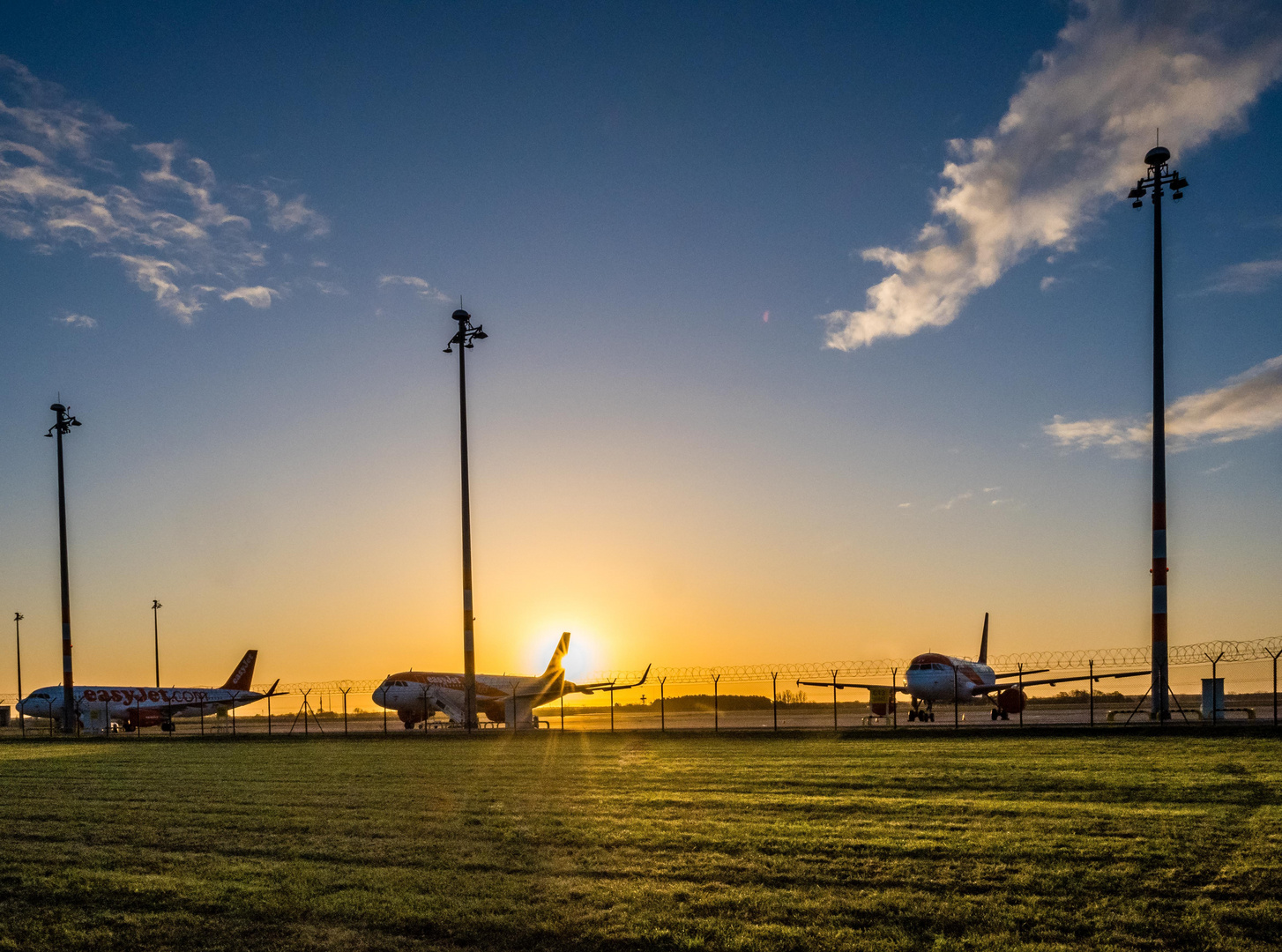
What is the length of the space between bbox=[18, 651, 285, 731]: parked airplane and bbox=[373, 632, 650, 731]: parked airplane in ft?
29.0

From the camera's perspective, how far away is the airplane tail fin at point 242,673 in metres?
74.4

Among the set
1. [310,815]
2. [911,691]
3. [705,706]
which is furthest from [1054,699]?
[310,815]

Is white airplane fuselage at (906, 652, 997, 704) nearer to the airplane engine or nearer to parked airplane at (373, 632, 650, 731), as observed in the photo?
the airplane engine

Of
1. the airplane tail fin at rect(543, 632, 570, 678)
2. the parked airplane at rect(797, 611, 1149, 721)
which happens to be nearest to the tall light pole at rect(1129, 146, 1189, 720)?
the parked airplane at rect(797, 611, 1149, 721)

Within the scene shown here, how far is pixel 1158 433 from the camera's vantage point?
30938 mm

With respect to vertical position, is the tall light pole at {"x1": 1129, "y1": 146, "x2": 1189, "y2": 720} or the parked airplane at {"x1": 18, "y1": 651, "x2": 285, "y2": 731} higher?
the tall light pole at {"x1": 1129, "y1": 146, "x2": 1189, "y2": 720}

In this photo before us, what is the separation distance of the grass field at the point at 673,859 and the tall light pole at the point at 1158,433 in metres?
13.6

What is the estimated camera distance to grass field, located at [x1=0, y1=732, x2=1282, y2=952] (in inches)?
270

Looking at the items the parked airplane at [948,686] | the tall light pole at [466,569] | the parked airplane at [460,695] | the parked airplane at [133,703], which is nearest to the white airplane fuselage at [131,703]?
the parked airplane at [133,703]

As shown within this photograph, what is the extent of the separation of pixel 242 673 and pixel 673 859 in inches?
2878

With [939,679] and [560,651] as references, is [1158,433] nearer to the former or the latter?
[939,679]

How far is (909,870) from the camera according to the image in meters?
8.47

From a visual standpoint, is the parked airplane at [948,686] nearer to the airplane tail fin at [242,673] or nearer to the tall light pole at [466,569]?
the tall light pole at [466,569]

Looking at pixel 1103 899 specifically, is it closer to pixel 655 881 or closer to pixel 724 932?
pixel 724 932
